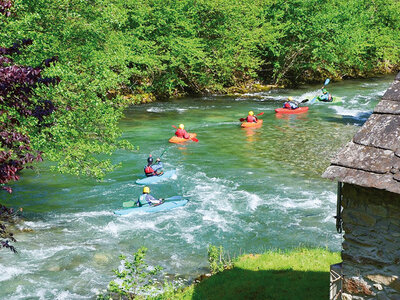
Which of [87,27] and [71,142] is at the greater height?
[87,27]

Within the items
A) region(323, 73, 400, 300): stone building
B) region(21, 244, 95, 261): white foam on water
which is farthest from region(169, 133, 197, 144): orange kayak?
region(323, 73, 400, 300): stone building

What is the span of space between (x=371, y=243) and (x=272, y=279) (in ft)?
13.2

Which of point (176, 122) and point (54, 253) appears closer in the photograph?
point (54, 253)

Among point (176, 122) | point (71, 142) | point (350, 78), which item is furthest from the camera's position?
point (350, 78)

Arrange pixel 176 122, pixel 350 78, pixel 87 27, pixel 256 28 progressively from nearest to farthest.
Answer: pixel 87 27 < pixel 176 122 < pixel 256 28 < pixel 350 78

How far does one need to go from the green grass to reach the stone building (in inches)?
101

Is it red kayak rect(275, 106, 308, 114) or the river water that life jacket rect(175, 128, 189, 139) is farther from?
red kayak rect(275, 106, 308, 114)

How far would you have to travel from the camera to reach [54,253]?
12016mm

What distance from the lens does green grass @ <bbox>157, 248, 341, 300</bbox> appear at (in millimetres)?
8656

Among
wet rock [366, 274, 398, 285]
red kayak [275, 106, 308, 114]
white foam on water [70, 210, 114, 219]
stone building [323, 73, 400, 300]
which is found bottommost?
white foam on water [70, 210, 114, 219]

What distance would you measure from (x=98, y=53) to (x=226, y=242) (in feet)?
27.4

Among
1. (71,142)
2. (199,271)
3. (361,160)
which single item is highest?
(361,160)

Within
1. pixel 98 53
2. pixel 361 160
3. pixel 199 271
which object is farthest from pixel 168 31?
pixel 361 160

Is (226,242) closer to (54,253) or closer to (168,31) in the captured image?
(54,253)
